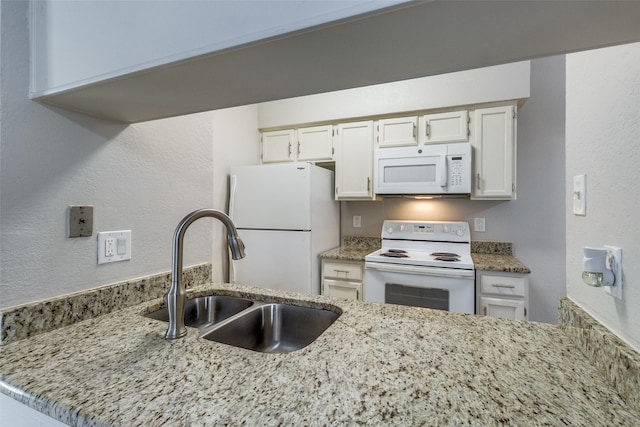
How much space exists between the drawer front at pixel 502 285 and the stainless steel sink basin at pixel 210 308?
173 centimetres

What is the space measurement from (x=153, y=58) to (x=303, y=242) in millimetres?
1822

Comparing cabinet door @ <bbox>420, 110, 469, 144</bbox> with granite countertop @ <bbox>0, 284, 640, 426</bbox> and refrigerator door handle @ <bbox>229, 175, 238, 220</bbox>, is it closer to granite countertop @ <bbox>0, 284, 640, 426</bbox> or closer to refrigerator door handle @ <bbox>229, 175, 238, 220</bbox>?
refrigerator door handle @ <bbox>229, 175, 238, 220</bbox>

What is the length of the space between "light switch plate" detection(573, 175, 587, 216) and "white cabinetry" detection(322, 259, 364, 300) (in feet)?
5.73

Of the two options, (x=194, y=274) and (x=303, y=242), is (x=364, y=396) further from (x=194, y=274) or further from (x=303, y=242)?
(x=303, y=242)

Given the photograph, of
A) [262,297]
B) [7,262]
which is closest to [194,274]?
[262,297]

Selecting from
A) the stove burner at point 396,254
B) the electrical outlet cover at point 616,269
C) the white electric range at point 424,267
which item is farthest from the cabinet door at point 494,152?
the electrical outlet cover at point 616,269

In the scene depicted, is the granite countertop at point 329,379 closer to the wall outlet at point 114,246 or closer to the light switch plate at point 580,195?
the wall outlet at point 114,246

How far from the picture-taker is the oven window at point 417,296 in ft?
6.92

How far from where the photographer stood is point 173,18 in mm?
661

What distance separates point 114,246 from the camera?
107 centimetres

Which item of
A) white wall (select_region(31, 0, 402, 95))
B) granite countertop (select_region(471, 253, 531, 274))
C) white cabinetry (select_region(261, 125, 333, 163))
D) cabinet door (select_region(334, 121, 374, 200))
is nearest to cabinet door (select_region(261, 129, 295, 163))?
white cabinetry (select_region(261, 125, 333, 163))

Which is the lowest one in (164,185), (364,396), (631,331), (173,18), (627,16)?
(364,396)

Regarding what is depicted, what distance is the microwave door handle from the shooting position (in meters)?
2.28

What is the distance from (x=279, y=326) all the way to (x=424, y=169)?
1770mm
